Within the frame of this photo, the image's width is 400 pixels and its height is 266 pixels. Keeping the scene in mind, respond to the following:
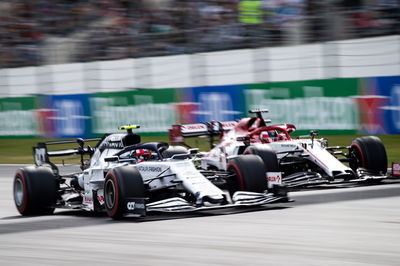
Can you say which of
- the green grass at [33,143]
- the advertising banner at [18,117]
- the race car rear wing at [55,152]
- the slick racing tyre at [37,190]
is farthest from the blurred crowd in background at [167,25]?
the slick racing tyre at [37,190]

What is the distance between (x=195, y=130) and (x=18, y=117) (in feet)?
45.3

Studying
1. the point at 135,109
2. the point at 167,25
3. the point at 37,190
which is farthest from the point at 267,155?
the point at 167,25

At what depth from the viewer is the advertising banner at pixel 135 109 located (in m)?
20.9

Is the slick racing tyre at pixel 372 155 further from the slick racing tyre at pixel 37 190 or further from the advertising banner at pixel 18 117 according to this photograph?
the advertising banner at pixel 18 117

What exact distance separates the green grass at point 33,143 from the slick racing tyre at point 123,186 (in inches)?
150

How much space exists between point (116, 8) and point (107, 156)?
1414 cm

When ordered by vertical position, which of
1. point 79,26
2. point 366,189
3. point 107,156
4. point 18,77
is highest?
point 79,26

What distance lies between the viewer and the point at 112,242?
298 inches

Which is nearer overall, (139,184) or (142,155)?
(139,184)

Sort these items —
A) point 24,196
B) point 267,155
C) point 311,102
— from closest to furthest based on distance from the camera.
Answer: point 24,196
point 267,155
point 311,102

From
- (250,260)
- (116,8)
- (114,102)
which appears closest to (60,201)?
(250,260)

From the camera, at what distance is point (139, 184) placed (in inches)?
356

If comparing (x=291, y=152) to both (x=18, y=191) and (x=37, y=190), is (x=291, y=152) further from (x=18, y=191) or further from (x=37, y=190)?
(x=18, y=191)

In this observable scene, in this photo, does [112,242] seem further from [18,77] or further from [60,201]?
[18,77]
